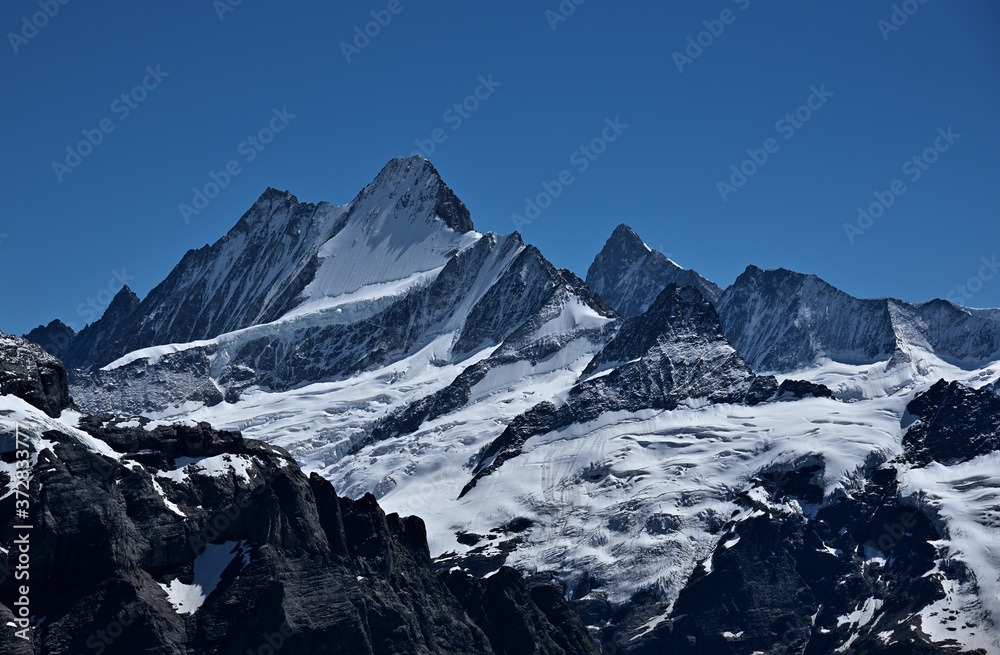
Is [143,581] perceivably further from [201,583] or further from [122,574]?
[201,583]

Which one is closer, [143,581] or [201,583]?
[143,581]

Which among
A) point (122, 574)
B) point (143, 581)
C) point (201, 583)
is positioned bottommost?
point (122, 574)

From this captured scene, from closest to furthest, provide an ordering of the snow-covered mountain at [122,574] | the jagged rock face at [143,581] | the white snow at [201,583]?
the snow-covered mountain at [122,574] < the jagged rock face at [143,581] < the white snow at [201,583]

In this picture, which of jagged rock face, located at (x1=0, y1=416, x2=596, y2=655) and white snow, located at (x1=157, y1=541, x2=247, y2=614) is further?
white snow, located at (x1=157, y1=541, x2=247, y2=614)

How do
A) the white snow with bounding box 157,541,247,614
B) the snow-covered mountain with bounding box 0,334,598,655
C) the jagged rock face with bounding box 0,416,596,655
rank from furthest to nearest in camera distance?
1. the white snow with bounding box 157,541,247,614
2. the jagged rock face with bounding box 0,416,596,655
3. the snow-covered mountain with bounding box 0,334,598,655

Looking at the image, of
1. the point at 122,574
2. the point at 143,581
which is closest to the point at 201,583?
the point at 143,581

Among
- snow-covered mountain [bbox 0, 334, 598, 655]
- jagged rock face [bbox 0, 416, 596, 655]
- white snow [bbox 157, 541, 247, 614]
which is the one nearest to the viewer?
snow-covered mountain [bbox 0, 334, 598, 655]

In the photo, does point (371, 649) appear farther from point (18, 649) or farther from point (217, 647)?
point (18, 649)

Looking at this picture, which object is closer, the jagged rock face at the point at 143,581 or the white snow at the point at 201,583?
the jagged rock face at the point at 143,581

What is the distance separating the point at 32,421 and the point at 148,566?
19.3 metres

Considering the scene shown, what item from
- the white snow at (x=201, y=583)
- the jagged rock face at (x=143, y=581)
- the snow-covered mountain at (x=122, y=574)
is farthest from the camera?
the white snow at (x=201, y=583)

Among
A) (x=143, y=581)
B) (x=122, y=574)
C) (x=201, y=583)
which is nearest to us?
(x=122, y=574)

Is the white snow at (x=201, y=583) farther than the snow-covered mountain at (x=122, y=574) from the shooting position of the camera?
Yes

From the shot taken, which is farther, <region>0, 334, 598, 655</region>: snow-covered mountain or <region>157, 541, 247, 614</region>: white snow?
<region>157, 541, 247, 614</region>: white snow
